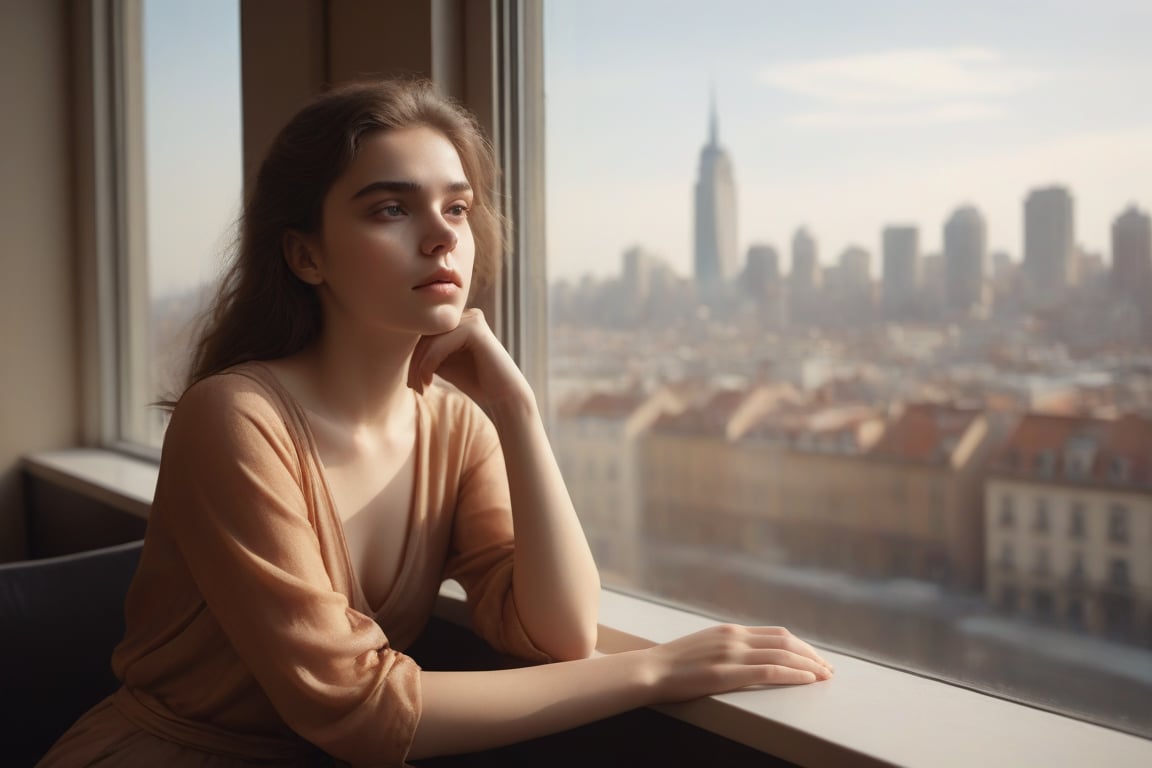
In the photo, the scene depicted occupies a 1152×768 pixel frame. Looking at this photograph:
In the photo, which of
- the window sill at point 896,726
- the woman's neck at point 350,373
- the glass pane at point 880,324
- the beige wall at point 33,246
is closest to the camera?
the window sill at point 896,726

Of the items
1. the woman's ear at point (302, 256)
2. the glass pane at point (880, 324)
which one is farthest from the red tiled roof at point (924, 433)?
the woman's ear at point (302, 256)

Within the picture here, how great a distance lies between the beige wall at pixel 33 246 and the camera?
115 inches

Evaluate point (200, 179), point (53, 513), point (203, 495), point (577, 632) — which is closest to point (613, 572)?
point (577, 632)

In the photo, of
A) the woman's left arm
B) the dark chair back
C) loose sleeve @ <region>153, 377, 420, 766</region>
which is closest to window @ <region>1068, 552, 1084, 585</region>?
the woman's left arm

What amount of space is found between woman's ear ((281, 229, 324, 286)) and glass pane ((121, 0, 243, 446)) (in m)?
1.31

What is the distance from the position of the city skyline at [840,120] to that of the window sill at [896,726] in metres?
0.48

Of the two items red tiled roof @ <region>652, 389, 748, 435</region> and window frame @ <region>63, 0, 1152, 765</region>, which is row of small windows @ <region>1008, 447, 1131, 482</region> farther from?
red tiled roof @ <region>652, 389, 748, 435</region>

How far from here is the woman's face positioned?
1137mm

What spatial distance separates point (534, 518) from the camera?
1.20m

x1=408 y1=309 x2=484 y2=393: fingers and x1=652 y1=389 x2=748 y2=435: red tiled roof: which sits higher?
x1=408 y1=309 x2=484 y2=393: fingers

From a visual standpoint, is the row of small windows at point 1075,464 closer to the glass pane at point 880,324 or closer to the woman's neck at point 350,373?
the glass pane at point 880,324

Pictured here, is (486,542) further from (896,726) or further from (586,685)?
(896,726)

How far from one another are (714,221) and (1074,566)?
0.62m

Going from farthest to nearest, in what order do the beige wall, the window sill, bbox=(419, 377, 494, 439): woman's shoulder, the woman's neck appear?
the beige wall
bbox=(419, 377, 494, 439): woman's shoulder
the woman's neck
the window sill
